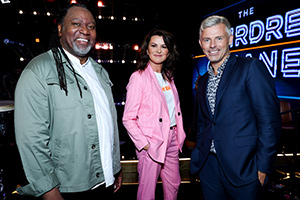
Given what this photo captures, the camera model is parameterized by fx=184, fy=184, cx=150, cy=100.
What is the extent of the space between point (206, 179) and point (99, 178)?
37.3 inches

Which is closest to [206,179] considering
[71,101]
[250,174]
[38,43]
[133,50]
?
[250,174]

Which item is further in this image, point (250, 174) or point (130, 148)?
point (130, 148)

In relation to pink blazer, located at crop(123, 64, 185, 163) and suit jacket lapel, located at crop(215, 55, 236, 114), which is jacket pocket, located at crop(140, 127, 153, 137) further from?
suit jacket lapel, located at crop(215, 55, 236, 114)

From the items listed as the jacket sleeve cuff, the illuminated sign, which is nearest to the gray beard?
the jacket sleeve cuff

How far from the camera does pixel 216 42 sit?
5.13 feet

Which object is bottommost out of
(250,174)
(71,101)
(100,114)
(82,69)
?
(250,174)

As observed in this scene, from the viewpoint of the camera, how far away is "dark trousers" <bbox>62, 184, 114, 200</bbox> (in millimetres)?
1239

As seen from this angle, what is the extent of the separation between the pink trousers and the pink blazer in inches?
4.7

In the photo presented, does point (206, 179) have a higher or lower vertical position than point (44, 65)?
lower

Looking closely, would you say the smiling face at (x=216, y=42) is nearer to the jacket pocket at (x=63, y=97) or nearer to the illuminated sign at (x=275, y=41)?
the jacket pocket at (x=63, y=97)

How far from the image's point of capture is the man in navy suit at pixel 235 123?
4.39 ft

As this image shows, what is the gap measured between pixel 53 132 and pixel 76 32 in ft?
2.46

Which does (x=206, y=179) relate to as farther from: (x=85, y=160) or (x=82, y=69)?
(x=82, y=69)

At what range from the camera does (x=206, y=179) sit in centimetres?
166
